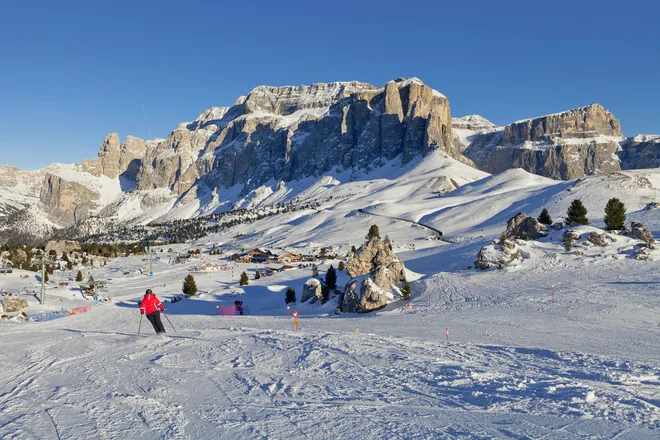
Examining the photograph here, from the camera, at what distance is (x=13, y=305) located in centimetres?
3597

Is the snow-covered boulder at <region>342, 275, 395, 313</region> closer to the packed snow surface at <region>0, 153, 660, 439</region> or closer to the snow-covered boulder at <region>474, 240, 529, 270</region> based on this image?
the packed snow surface at <region>0, 153, 660, 439</region>

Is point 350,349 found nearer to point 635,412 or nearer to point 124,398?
point 124,398

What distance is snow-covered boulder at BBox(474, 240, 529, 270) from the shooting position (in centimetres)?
3094

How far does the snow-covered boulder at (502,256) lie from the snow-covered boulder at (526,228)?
23.5 ft

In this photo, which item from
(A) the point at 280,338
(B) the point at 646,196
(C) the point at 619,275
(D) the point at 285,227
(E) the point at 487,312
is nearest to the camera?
(A) the point at 280,338

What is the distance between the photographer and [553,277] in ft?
89.6

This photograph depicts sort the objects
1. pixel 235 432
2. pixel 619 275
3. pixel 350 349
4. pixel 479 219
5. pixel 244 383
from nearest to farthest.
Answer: pixel 235 432 < pixel 244 383 < pixel 350 349 < pixel 619 275 < pixel 479 219

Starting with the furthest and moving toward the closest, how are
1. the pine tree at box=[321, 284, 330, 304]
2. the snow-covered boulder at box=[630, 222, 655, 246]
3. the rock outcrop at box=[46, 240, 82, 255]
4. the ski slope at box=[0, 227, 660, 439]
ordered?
the rock outcrop at box=[46, 240, 82, 255], the pine tree at box=[321, 284, 330, 304], the snow-covered boulder at box=[630, 222, 655, 246], the ski slope at box=[0, 227, 660, 439]

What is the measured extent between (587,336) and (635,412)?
27.1 ft

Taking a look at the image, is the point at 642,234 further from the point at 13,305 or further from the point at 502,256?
the point at 13,305

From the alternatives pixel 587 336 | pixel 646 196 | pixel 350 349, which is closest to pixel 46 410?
pixel 350 349

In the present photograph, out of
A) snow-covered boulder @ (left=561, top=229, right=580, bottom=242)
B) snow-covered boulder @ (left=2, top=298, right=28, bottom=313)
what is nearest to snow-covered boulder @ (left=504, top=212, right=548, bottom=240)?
snow-covered boulder @ (left=561, top=229, right=580, bottom=242)

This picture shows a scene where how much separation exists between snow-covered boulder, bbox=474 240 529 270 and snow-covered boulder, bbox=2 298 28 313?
3419 cm

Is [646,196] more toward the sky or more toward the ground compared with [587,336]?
more toward the sky
